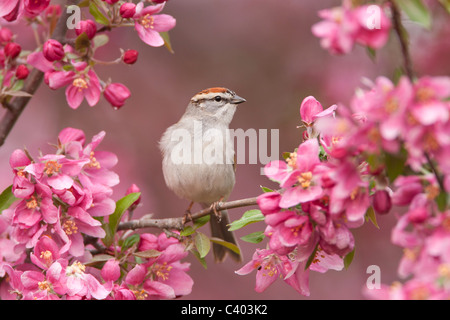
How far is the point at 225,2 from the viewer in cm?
640

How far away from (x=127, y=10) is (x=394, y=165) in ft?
4.74

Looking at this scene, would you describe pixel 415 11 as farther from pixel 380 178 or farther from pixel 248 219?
pixel 248 219

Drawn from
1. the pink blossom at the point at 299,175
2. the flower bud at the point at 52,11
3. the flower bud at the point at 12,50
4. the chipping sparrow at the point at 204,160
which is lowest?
the pink blossom at the point at 299,175

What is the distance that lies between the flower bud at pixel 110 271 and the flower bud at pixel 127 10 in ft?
3.50

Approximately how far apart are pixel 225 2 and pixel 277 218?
15.7 ft

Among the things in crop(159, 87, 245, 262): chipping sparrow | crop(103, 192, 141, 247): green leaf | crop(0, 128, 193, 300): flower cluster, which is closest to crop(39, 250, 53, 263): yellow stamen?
crop(0, 128, 193, 300): flower cluster

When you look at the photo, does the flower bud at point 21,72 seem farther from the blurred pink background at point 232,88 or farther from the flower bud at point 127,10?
the blurred pink background at point 232,88

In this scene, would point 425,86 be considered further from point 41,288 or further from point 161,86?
point 161,86

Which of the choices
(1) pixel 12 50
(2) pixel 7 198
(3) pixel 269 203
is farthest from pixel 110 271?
(1) pixel 12 50

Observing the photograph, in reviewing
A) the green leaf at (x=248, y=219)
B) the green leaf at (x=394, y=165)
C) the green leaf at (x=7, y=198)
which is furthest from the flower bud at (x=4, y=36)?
the green leaf at (x=394, y=165)

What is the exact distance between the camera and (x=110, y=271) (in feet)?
7.96

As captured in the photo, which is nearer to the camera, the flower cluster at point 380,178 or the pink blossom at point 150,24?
the flower cluster at point 380,178

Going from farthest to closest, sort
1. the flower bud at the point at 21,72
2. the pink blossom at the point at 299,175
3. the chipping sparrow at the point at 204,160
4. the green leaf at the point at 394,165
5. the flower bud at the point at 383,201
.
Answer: the chipping sparrow at the point at 204,160
the flower bud at the point at 21,72
the pink blossom at the point at 299,175
the flower bud at the point at 383,201
the green leaf at the point at 394,165

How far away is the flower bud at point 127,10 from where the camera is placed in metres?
2.57
